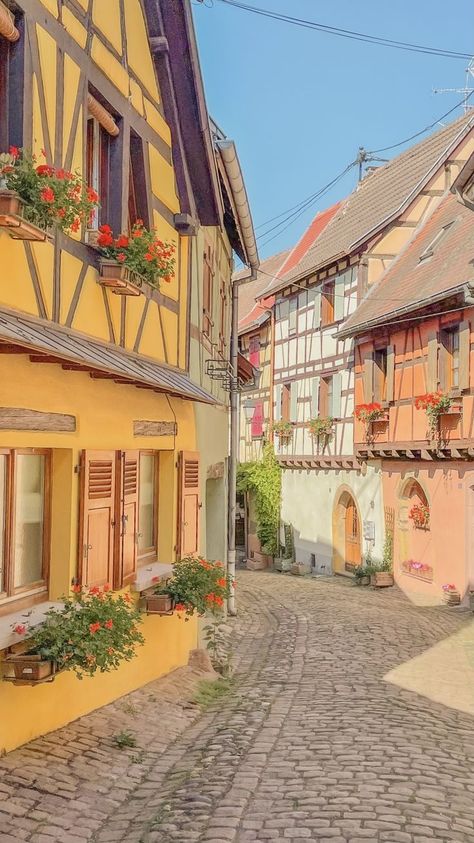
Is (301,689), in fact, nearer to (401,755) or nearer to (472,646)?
(401,755)

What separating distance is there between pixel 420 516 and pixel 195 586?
961 cm

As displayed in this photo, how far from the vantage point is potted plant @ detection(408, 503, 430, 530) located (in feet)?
55.4

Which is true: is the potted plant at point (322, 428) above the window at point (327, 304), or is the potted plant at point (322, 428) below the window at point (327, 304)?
below

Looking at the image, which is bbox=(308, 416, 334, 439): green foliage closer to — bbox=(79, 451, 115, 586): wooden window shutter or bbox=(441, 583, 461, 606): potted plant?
bbox=(441, 583, 461, 606): potted plant

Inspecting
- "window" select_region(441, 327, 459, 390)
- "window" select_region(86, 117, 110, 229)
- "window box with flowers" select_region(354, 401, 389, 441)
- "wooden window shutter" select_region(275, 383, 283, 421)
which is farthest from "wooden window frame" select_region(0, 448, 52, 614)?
"wooden window shutter" select_region(275, 383, 283, 421)

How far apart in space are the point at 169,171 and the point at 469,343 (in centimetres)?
755

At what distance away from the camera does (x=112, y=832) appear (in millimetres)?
4953

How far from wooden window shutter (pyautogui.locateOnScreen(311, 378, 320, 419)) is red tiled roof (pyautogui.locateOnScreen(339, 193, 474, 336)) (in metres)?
2.92

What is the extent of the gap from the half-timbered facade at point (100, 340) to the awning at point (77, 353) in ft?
0.09

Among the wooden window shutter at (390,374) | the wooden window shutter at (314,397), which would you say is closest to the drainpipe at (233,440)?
the wooden window shutter at (390,374)

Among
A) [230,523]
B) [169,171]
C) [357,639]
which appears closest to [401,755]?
[357,639]

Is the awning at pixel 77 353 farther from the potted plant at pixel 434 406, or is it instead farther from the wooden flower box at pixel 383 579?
the wooden flower box at pixel 383 579

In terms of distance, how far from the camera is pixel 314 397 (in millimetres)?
22000

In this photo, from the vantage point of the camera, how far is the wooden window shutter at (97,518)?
657cm
